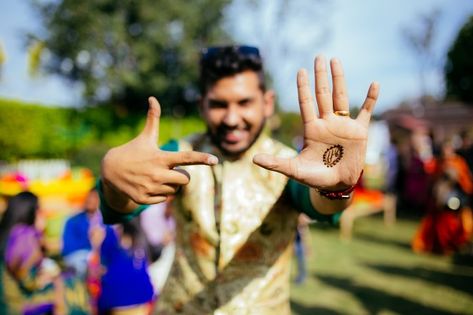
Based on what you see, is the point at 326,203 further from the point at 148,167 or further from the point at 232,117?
the point at 148,167

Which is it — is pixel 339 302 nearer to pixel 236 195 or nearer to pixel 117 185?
pixel 236 195

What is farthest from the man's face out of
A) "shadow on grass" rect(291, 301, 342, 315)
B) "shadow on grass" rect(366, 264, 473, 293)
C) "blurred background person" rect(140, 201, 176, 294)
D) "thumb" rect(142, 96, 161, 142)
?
"shadow on grass" rect(366, 264, 473, 293)

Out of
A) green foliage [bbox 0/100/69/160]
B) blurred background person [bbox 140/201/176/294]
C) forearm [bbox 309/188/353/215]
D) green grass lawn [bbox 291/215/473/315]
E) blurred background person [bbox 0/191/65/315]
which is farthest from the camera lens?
green foliage [bbox 0/100/69/160]

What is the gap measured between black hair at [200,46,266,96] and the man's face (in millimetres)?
31

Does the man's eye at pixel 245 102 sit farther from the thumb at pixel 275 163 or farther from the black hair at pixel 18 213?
the black hair at pixel 18 213

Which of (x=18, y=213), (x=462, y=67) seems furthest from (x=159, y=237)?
(x=462, y=67)

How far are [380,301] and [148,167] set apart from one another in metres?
4.18

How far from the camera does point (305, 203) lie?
4.71 ft

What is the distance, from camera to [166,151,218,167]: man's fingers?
1.09 metres

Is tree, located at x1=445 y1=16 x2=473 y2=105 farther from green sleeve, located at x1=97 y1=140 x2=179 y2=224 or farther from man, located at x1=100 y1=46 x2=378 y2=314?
green sleeve, located at x1=97 y1=140 x2=179 y2=224

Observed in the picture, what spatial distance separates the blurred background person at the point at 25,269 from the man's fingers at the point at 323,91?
2.82 m

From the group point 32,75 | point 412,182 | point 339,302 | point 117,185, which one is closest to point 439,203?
point 339,302

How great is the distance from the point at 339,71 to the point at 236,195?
0.63 metres

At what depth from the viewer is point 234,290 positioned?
145 cm
